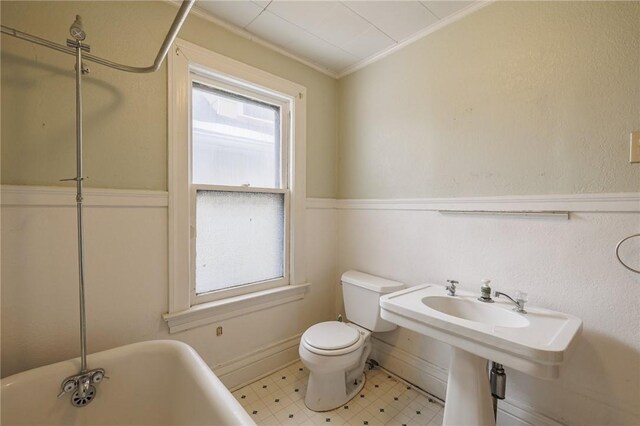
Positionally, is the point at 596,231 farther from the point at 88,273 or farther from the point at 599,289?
the point at 88,273

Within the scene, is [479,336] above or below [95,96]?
below

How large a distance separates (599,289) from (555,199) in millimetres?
417

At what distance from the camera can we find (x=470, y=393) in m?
1.18

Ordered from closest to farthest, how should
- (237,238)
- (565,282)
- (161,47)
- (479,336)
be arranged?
(479,336), (161,47), (565,282), (237,238)

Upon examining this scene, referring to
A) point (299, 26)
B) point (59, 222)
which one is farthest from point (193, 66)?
point (59, 222)

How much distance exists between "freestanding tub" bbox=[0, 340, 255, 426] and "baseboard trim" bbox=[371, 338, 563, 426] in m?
1.29

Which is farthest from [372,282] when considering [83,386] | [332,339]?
[83,386]

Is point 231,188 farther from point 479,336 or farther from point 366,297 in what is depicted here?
point 479,336

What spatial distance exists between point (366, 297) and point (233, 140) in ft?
4.50

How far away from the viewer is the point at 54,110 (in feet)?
3.95

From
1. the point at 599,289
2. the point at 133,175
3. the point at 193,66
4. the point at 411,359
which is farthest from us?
the point at 411,359

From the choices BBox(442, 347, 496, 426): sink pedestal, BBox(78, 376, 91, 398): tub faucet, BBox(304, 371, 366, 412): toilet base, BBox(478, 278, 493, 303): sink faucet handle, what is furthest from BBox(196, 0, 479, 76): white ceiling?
BBox(304, 371, 366, 412): toilet base

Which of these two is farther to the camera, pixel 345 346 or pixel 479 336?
pixel 345 346

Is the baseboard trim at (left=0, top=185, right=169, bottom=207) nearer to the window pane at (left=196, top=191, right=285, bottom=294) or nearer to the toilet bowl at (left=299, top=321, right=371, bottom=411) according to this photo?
the window pane at (left=196, top=191, right=285, bottom=294)
